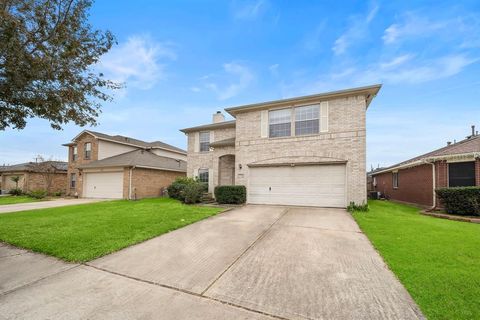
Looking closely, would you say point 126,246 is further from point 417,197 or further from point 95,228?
point 417,197

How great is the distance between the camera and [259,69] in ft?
49.6

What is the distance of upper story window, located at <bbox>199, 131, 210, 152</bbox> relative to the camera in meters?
17.2

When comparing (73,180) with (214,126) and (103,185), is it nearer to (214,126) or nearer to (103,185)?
(103,185)

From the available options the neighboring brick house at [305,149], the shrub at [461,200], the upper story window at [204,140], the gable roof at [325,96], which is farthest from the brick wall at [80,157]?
the shrub at [461,200]

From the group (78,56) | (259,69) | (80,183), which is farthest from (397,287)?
(80,183)

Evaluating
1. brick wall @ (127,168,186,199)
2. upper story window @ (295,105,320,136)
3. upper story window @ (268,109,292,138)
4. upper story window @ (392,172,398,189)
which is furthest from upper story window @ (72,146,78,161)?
upper story window @ (392,172,398,189)

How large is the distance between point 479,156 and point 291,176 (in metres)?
8.63

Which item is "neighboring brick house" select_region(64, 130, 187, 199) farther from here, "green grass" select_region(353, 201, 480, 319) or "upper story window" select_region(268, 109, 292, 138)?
"green grass" select_region(353, 201, 480, 319)

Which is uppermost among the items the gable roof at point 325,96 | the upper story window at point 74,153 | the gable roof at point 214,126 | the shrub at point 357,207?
the gable roof at point 325,96

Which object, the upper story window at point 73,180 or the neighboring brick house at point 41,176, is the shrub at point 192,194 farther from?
the neighboring brick house at point 41,176

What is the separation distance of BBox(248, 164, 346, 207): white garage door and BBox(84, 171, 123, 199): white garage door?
12136mm

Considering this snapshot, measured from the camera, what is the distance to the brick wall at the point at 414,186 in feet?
40.1

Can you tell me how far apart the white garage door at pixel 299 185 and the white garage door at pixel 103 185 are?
1214 cm

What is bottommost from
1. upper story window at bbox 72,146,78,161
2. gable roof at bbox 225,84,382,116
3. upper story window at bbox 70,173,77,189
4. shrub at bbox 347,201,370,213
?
shrub at bbox 347,201,370,213
